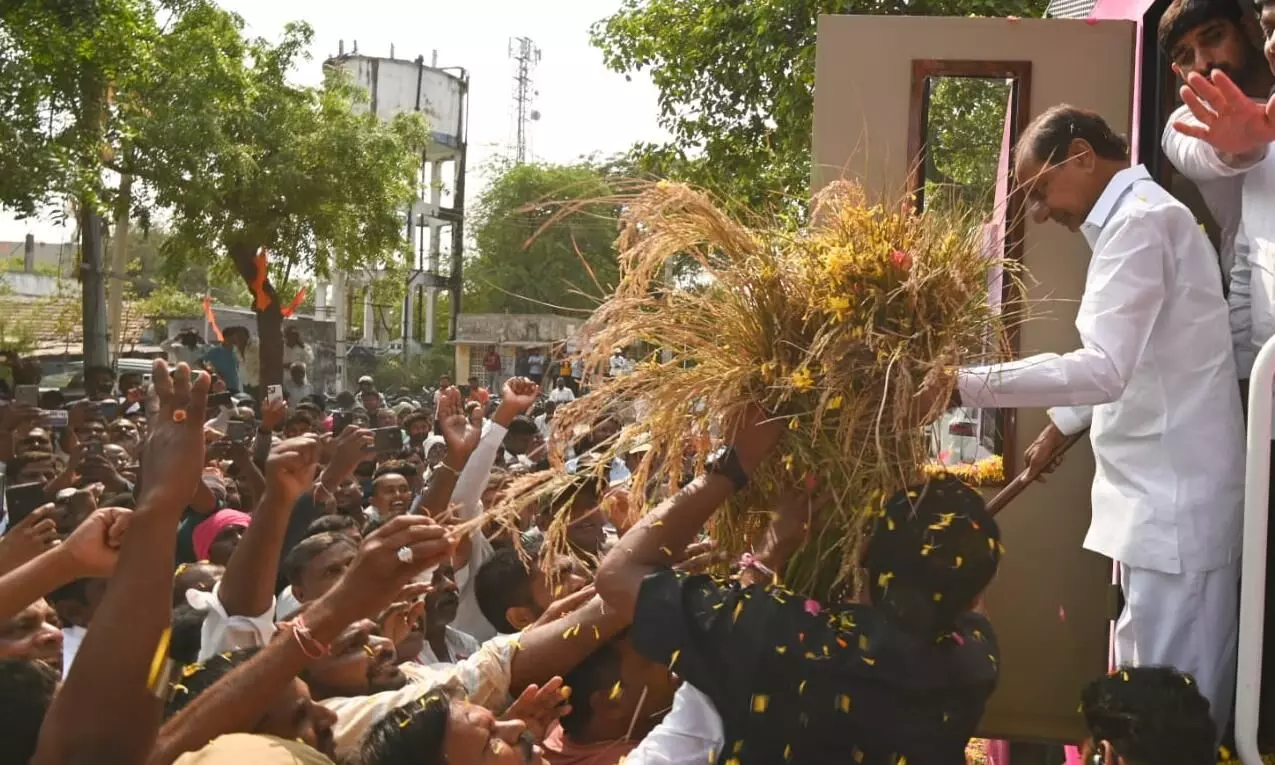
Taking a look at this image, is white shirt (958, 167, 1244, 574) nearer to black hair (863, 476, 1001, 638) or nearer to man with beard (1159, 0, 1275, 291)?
man with beard (1159, 0, 1275, 291)

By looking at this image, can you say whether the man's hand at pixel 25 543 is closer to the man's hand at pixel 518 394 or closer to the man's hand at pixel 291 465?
the man's hand at pixel 291 465

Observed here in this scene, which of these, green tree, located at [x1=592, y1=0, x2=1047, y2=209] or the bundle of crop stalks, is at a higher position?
green tree, located at [x1=592, y1=0, x2=1047, y2=209]

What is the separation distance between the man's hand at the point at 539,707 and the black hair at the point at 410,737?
0.30 meters

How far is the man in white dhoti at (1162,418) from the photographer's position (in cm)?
304

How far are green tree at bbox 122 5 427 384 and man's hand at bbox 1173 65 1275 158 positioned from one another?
45.4 ft

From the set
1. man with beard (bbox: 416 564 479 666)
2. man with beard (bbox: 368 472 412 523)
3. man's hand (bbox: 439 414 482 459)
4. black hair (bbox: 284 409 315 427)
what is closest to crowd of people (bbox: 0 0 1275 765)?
man's hand (bbox: 439 414 482 459)

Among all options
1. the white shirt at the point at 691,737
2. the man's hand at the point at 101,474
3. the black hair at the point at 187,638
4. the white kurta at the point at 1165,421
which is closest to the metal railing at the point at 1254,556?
the white kurta at the point at 1165,421

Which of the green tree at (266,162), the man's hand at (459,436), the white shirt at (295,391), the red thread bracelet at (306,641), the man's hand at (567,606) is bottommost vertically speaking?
the white shirt at (295,391)

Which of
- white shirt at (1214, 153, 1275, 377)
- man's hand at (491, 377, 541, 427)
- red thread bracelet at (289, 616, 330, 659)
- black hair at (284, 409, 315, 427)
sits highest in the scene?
white shirt at (1214, 153, 1275, 377)

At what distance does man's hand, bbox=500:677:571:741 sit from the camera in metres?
3.14

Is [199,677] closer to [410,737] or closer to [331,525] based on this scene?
[410,737]

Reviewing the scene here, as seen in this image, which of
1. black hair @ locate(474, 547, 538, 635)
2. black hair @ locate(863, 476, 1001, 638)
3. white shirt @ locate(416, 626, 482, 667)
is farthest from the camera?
white shirt @ locate(416, 626, 482, 667)

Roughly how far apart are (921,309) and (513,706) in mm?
1367

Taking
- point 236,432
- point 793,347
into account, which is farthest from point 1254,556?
point 236,432
